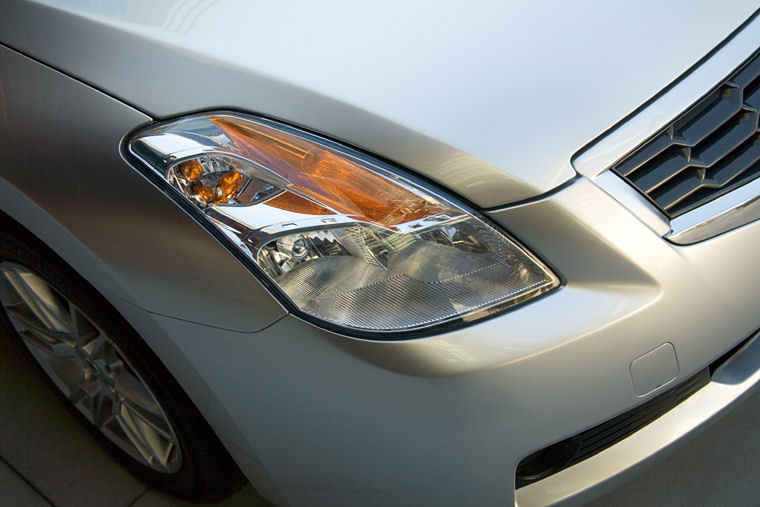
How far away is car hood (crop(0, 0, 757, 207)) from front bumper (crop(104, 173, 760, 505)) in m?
0.11

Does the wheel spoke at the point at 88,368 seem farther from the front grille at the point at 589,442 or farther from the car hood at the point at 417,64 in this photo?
the front grille at the point at 589,442

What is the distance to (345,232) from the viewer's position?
3.60ft

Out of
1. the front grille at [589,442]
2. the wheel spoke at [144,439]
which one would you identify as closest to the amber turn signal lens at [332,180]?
the front grille at [589,442]

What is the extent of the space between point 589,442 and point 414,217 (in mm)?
499

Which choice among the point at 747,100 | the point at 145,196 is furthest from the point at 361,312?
the point at 747,100

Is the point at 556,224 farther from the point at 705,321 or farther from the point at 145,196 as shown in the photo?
the point at 145,196

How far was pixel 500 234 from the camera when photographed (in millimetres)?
1081

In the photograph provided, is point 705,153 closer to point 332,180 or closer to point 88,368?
point 332,180

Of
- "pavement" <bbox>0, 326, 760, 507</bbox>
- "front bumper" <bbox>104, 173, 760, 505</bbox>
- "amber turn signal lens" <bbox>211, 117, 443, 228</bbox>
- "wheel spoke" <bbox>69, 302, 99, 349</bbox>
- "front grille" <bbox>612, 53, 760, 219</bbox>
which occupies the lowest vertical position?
"pavement" <bbox>0, 326, 760, 507</bbox>

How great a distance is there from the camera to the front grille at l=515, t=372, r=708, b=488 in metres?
1.19

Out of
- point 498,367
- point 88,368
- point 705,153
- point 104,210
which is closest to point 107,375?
point 88,368

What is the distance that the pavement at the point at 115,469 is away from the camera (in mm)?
1704

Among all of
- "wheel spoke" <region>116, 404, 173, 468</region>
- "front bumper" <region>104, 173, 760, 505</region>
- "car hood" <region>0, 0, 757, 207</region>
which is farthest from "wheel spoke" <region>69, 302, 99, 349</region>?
"car hood" <region>0, 0, 757, 207</region>

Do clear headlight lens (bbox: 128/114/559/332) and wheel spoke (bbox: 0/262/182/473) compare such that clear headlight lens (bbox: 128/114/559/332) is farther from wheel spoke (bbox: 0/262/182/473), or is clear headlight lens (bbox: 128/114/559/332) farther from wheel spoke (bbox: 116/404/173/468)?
wheel spoke (bbox: 116/404/173/468)
